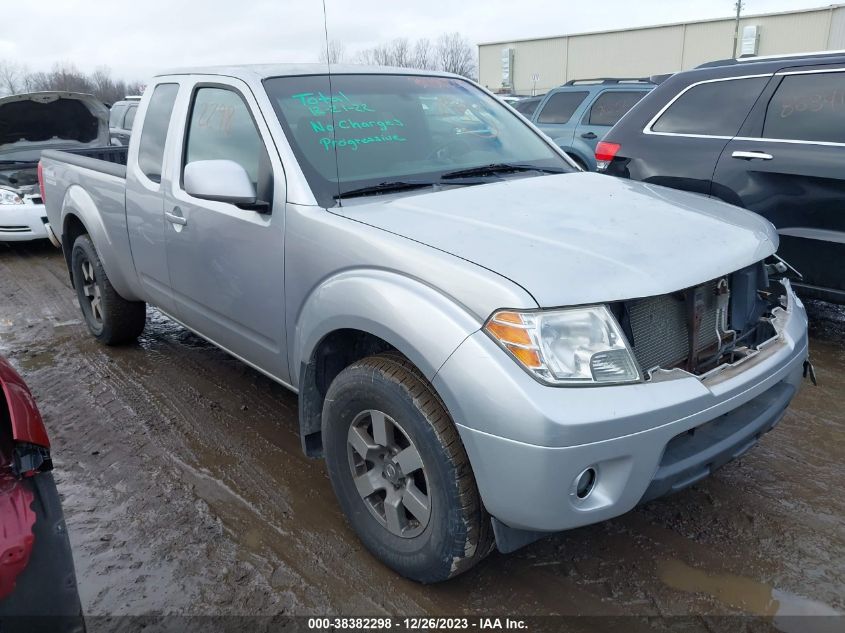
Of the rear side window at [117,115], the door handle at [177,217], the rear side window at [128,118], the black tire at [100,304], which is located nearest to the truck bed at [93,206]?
the black tire at [100,304]

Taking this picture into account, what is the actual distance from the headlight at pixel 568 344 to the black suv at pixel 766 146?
2905 mm

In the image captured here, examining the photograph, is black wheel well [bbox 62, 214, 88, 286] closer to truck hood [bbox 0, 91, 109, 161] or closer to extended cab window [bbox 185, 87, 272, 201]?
extended cab window [bbox 185, 87, 272, 201]

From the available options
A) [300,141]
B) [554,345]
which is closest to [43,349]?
[300,141]

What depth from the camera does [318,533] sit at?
2861mm

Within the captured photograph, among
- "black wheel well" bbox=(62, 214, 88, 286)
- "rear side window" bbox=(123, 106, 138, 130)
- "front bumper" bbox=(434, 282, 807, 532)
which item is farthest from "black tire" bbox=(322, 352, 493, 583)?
"rear side window" bbox=(123, 106, 138, 130)

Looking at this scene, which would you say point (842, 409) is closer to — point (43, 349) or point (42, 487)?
point (42, 487)

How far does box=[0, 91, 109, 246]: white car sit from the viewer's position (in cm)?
798

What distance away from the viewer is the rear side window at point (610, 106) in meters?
9.73

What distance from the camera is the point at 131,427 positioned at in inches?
151

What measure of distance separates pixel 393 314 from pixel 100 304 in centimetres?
342

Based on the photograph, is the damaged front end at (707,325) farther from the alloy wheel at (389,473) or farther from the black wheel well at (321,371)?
the black wheel well at (321,371)

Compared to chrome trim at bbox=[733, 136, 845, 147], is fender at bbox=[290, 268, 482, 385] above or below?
below

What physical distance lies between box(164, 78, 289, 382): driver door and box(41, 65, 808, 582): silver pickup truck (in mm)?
13

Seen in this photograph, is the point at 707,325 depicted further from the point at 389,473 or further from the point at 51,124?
the point at 51,124
